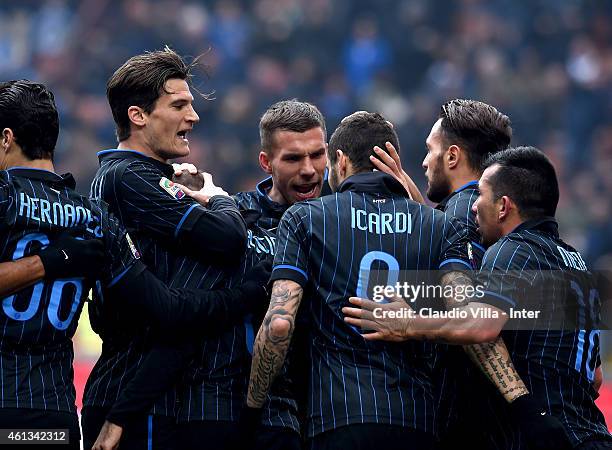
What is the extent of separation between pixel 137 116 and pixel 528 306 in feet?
6.32

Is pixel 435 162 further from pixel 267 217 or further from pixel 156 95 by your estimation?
pixel 156 95

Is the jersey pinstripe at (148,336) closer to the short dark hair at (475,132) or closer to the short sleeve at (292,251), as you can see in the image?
the short sleeve at (292,251)

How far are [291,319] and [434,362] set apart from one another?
72cm

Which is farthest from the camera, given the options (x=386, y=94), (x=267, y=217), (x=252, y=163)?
(x=386, y=94)

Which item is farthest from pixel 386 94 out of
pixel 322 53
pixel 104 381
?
pixel 104 381

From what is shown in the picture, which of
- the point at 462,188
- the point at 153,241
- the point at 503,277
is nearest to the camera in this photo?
the point at 503,277

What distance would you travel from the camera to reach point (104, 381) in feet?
14.4

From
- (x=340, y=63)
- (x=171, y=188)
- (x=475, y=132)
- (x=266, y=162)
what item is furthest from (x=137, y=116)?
(x=340, y=63)

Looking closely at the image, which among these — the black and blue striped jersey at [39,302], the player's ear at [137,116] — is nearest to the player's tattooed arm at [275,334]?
the black and blue striped jersey at [39,302]

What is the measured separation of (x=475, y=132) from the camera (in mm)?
5074

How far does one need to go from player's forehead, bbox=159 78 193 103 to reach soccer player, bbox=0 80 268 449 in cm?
65

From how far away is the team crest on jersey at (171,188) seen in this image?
4.43m

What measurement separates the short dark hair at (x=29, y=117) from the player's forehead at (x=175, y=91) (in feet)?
2.18

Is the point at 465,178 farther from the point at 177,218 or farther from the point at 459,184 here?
the point at 177,218
